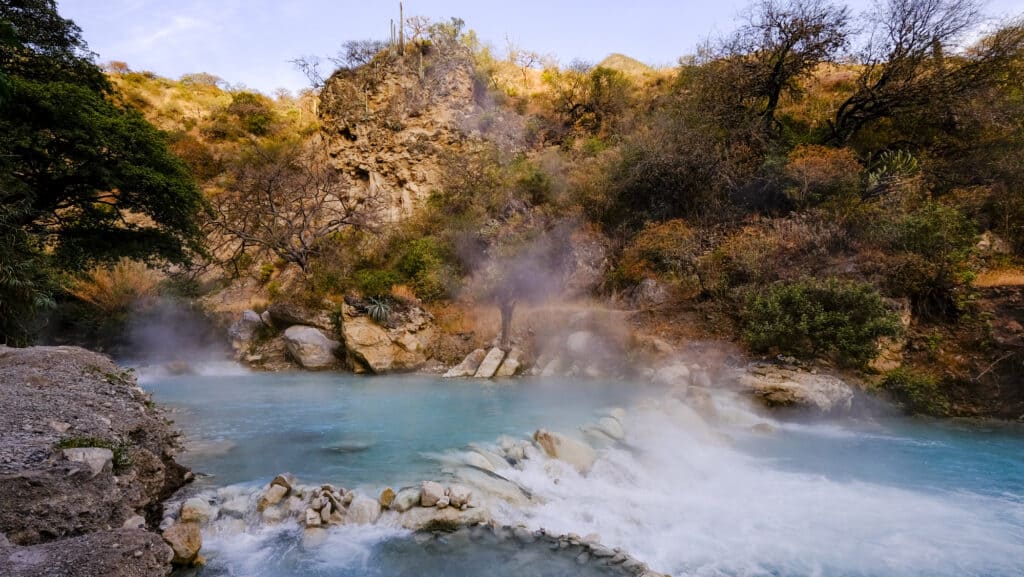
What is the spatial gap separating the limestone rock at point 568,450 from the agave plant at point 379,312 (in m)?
8.74

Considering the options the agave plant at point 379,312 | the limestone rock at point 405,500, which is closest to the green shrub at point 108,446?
the limestone rock at point 405,500

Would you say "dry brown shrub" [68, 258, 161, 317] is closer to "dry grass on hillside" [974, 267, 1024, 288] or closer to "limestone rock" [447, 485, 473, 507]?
"limestone rock" [447, 485, 473, 507]

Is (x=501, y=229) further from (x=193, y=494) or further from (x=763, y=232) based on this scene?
(x=193, y=494)

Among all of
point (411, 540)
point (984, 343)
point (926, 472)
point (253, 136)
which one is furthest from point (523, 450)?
point (253, 136)

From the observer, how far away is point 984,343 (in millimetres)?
9555

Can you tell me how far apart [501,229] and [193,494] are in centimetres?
1304

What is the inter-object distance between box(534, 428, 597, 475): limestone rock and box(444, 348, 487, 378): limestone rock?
22.1 ft

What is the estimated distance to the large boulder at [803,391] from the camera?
9.41m

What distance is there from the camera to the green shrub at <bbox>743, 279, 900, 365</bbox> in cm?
948

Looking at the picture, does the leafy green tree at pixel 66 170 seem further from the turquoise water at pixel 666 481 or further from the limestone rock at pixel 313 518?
the limestone rock at pixel 313 518

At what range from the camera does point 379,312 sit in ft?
47.9

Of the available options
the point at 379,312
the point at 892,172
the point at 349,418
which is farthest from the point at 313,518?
the point at 892,172

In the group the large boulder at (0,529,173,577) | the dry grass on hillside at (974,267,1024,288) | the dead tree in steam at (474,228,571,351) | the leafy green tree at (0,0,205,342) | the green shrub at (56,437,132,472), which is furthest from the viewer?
the dead tree in steam at (474,228,571,351)

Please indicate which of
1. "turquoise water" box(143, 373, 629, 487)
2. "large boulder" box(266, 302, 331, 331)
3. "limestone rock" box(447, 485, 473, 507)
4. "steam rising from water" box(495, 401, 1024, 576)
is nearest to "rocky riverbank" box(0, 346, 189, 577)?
"turquoise water" box(143, 373, 629, 487)
